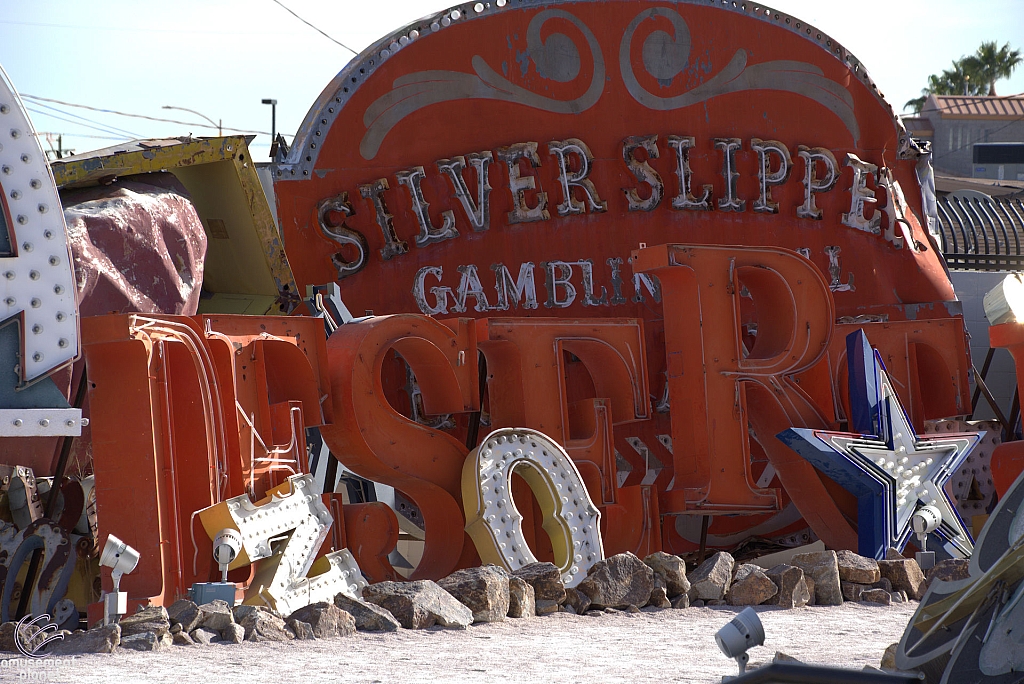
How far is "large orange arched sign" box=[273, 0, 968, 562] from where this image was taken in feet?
31.9

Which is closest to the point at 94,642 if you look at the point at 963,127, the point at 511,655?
the point at 511,655

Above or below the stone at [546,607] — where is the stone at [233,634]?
above

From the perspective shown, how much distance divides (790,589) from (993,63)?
3651 centimetres

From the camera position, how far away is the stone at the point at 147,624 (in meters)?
5.97

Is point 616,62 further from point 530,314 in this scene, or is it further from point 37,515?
point 37,515

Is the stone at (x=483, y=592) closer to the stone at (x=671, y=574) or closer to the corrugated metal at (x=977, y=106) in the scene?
the stone at (x=671, y=574)

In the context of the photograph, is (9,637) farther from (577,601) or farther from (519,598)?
(577,601)

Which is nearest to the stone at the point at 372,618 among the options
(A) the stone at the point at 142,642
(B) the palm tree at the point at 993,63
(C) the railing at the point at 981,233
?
(A) the stone at the point at 142,642

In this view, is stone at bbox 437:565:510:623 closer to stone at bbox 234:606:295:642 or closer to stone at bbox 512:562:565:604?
stone at bbox 512:562:565:604

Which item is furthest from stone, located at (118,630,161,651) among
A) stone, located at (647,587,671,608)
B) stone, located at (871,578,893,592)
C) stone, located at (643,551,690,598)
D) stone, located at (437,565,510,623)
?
stone, located at (871,578,893,592)

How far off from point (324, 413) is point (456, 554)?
1.35 metres

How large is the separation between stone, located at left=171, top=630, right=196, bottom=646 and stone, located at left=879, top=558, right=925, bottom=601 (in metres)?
4.77

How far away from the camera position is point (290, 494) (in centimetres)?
782

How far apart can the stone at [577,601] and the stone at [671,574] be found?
1.84 feet
